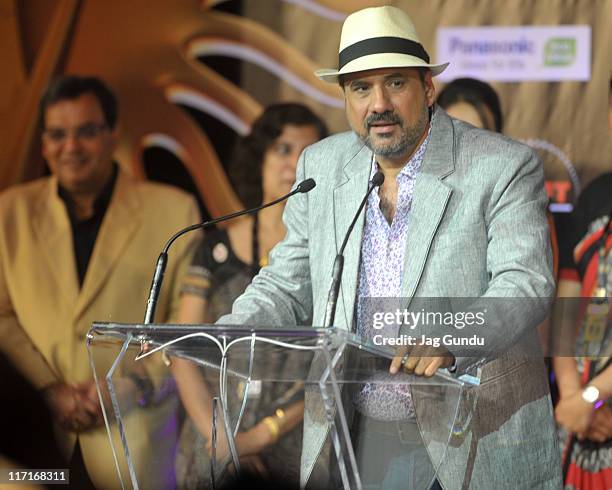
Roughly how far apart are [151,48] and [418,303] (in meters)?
Answer: 2.65

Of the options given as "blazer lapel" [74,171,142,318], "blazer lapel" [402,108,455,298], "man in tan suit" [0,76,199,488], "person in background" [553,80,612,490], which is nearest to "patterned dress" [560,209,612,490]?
"person in background" [553,80,612,490]

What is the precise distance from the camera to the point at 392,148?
10.2 feet

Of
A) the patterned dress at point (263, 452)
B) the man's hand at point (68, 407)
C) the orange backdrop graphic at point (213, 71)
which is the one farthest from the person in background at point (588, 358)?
the man's hand at point (68, 407)

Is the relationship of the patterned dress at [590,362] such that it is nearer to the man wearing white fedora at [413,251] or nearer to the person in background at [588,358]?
the person in background at [588,358]

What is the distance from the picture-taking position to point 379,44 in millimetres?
3133

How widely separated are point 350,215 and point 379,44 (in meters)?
0.54

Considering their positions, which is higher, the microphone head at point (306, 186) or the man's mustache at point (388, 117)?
the man's mustache at point (388, 117)

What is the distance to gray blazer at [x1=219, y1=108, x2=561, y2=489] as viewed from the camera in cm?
272

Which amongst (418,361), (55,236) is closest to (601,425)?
(418,361)

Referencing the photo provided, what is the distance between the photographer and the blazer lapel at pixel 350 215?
9.70 ft

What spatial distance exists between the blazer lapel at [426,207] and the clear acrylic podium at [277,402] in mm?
418

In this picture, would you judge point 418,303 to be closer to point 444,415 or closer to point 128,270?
point 444,415

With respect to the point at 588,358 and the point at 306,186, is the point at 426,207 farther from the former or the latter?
the point at 588,358

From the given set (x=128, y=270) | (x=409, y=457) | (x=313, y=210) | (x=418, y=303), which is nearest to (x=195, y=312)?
(x=128, y=270)
